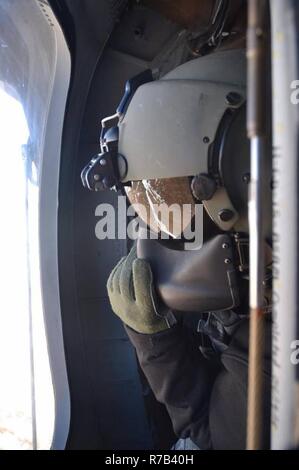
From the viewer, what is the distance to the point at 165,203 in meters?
1.02

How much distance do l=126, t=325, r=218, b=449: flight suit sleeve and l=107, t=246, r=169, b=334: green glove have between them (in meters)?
0.05

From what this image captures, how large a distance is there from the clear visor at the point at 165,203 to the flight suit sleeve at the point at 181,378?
29 centimetres

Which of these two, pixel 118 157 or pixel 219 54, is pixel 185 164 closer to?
pixel 118 157

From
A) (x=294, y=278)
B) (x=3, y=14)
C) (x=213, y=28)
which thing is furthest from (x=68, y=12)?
(x=294, y=278)

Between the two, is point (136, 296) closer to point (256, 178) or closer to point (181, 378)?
point (181, 378)

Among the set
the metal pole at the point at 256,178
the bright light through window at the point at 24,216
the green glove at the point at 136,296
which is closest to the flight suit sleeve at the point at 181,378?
the green glove at the point at 136,296

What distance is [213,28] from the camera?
1.12 meters

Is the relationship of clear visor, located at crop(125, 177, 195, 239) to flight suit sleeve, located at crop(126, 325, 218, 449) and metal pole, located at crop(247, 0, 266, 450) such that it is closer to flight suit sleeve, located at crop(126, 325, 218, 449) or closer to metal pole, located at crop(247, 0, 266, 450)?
flight suit sleeve, located at crop(126, 325, 218, 449)

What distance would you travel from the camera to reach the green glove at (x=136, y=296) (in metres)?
1.04

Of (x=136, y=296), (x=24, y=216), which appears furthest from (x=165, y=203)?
(x=24, y=216)

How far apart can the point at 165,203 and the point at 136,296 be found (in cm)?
24

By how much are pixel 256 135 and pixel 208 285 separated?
52cm

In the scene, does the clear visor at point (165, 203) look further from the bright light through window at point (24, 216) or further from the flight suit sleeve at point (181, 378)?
the bright light through window at point (24, 216)

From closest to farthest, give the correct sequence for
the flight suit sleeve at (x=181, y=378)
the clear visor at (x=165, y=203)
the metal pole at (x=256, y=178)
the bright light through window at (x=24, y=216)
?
1. the metal pole at (x=256, y=178)
2. the clear visor at (x=165, y=203)
3. the flight suit sleeve at (x=181, y=378)
4. the bright light through window at (x=24, y=216)
